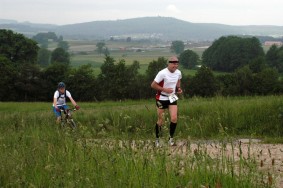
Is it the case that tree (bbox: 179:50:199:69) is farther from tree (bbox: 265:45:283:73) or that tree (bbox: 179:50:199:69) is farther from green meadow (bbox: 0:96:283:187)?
green meadow (bbox: 0:96:283:187)

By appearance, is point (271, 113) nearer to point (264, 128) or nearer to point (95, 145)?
point (264, 128)

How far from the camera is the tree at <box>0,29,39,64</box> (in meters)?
68.8

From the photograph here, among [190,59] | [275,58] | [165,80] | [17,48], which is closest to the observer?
[165,80]

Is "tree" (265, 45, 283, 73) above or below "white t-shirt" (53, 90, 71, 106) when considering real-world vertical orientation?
below

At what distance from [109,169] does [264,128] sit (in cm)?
809

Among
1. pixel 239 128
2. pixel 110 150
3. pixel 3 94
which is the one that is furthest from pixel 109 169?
pixel 3 94

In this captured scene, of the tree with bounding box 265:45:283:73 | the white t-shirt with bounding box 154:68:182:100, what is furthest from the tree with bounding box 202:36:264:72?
the white t-shirt with bounding box 154:68:182:100

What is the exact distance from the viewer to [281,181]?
576cm

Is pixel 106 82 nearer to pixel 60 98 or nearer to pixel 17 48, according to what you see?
pixel 17 48

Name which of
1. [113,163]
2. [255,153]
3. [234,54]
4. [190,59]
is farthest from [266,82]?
[113,163]

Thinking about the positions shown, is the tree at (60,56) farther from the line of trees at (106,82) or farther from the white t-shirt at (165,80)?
the white t-shirt at (165,80)

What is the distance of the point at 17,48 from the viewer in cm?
6938

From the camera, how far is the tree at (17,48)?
226 feet

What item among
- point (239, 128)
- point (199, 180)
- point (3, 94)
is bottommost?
point (3, 94)
